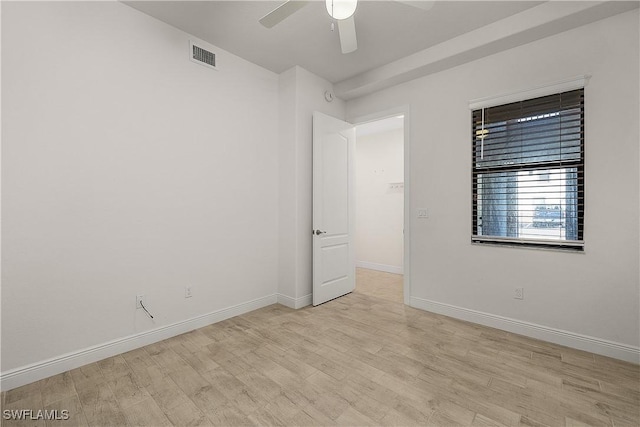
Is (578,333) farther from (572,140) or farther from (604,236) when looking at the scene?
(572,140)

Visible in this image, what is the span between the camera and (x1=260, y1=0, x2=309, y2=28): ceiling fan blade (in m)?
1.69

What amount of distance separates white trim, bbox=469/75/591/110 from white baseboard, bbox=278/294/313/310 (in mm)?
2765

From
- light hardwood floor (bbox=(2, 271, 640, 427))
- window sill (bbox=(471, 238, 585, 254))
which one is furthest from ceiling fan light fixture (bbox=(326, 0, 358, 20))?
window sill (bbox=(471, 238, 585, 254))

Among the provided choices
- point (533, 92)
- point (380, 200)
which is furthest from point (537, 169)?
point (380, 200)

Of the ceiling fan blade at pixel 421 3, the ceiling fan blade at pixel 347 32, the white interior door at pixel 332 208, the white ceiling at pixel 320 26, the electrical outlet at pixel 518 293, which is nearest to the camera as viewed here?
the ceiling fan blade at pixel 421 3

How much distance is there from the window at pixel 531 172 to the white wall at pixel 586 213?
8 cm

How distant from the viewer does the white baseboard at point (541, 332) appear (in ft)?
7.29

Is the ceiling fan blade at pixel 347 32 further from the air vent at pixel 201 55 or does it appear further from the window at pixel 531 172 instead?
the window at pixel 531 172

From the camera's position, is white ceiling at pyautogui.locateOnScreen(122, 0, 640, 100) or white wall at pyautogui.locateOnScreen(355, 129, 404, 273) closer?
white ceiling at pyautogui.locateOnScreen(122, 0, 640, 100)

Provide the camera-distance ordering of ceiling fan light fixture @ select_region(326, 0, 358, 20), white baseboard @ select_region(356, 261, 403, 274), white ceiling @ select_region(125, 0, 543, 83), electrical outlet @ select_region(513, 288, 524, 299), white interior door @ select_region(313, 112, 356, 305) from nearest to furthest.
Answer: ceiling fan light fixture @ select_region(326, 0, 358, 20)
white ceiling @ select_region(125, 0, 543, 83)
electrical outlet @ select_region(513, 288, 524, 299)
white interior door @ select_region(313, 112, 356, 305)
white baseboard @ select_region(356, 261, 403, 274)

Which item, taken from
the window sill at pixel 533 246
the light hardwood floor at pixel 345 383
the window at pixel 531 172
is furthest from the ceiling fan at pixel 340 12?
the light hardwood floor at pixel 345 383

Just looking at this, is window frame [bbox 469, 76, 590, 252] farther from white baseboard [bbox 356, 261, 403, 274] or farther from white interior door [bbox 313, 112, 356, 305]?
white baseboard [bbox 356, 261, 403, 274]

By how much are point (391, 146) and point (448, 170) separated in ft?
8.08

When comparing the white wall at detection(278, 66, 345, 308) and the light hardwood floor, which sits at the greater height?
the white wall at detection(278, 66, 345, 308)
